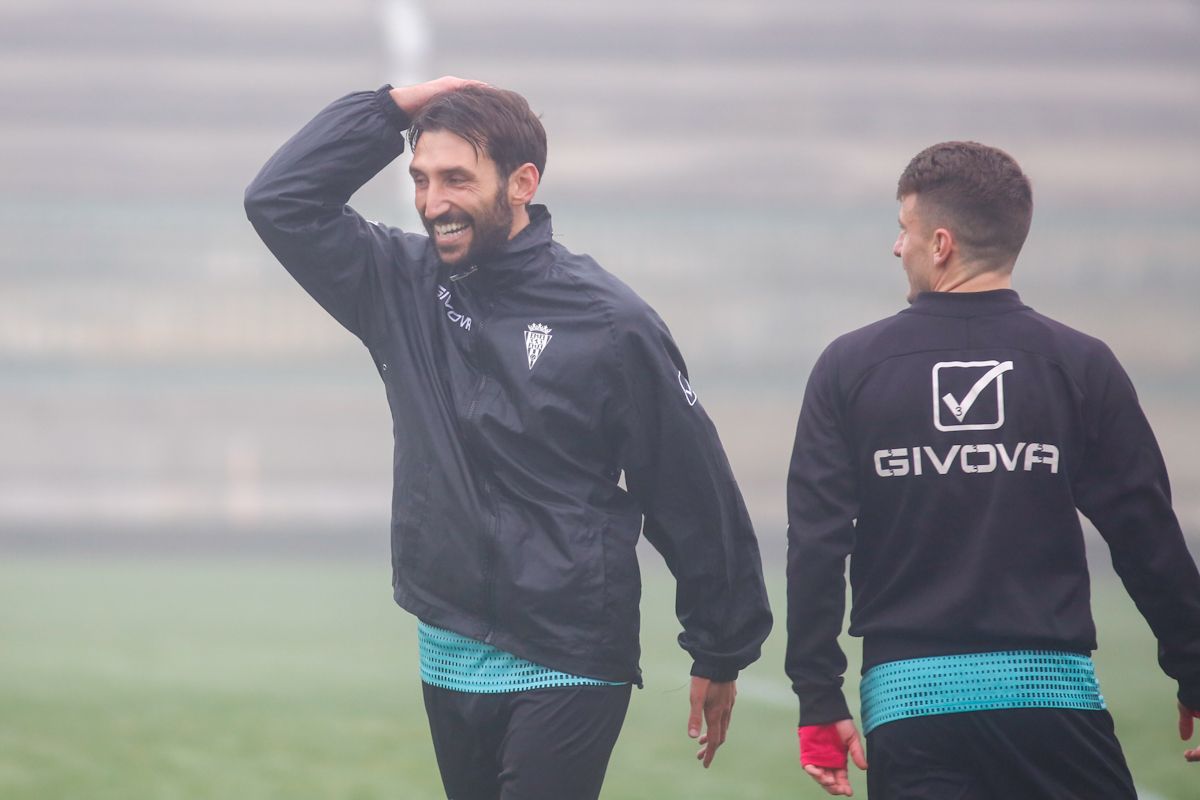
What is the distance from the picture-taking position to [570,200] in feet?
68.2

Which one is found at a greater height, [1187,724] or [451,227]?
[451,227]

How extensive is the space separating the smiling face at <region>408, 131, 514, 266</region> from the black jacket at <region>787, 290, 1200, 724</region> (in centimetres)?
65

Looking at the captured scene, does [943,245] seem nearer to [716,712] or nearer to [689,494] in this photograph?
[689,494]

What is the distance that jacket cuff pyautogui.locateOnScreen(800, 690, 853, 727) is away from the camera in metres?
2.60

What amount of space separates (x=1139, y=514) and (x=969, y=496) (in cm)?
29

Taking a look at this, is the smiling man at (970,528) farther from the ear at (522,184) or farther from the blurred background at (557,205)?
the blurred background at (557,205)

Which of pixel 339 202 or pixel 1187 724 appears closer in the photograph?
pixel 1187 724

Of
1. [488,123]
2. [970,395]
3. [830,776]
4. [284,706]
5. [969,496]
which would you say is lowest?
[284,706]

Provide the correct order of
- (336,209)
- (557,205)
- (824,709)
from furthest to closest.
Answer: (557,205), (336,209), (824,709)

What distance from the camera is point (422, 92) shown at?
300 centimetres

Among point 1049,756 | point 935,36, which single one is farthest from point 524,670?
point 935,36

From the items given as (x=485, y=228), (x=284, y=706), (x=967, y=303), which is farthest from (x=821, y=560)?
(x=284, y=706)

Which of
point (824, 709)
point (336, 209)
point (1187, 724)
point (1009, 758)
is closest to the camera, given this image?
point (1009, 758)

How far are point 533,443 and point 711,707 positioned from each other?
0.57 m
